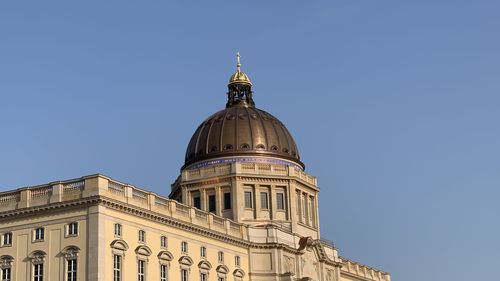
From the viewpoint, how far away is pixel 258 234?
96625 millimetres

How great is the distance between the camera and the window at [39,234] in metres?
73.4

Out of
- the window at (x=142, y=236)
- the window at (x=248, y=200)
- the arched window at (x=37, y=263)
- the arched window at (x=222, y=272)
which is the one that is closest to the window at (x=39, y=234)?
the arched window at (x=37, y=263)

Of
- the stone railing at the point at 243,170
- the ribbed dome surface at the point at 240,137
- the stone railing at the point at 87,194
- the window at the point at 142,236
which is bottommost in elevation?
the window at the point at 142,236

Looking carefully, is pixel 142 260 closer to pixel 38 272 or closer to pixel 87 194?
pixel 87 194

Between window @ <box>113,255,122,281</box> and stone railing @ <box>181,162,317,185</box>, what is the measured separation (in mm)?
34078

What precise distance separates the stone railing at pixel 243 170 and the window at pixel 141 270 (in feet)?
101

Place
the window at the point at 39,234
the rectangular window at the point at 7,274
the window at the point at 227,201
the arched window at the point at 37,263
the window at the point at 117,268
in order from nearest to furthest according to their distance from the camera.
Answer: the window at the point at 117,268 < the arched window at the point at 37,263 < the window at the point at 39,234 < the rectangular window at the point at 7,274 < the window at the point at 227,201

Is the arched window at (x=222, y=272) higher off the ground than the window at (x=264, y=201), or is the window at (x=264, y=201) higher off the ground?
the window at (x=264, y=201)

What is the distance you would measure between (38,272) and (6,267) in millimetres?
3271

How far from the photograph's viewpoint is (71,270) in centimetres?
7138

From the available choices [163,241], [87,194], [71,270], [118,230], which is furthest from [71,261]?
[163,241]

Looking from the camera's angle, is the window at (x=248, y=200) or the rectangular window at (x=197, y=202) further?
the rectangular window at (x=197, y=202)

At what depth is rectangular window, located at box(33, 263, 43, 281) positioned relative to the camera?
72.4 m

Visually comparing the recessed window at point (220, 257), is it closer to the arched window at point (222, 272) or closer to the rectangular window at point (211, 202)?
the arched window at point (222, 272)
